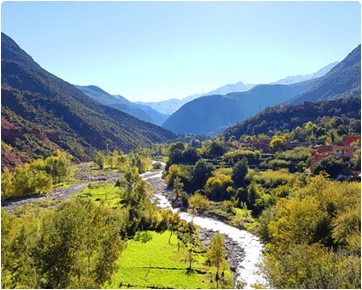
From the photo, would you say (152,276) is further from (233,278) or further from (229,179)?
(229,179)

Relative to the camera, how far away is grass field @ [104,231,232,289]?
32688 millimetres

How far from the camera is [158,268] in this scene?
121 feet

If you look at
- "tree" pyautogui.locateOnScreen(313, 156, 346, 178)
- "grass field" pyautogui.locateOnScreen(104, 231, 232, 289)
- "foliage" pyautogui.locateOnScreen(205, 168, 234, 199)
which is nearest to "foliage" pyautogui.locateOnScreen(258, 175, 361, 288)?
"grass field" pyautogui.locateOnScreen(104, 231, 232, 289)

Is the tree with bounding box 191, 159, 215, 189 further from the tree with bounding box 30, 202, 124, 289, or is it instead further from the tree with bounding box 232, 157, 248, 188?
the tree with bounding box 30, 202, 124, 289

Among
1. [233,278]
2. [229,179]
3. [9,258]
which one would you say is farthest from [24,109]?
[233,278]

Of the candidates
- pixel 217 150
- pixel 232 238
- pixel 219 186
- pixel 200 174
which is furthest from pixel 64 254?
pixel 217 150

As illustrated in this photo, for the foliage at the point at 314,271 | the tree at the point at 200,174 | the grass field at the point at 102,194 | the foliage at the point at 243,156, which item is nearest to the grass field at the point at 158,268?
the foliage at the point at 314,271

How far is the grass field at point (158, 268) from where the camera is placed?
3269 cm

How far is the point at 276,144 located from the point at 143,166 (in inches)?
3146

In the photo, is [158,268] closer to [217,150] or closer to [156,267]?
[156,267]

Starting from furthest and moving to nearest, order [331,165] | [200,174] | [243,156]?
Result: 1. [243,156]
2. [200,174]
3. [331,165]

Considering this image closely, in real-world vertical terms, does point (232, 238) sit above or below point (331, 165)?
below

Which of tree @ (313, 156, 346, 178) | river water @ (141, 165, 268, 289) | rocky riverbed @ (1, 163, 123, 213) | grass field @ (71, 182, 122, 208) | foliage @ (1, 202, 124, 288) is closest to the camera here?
foliage @ (1, 202, 124, 288)

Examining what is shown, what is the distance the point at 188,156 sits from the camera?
435 feet
